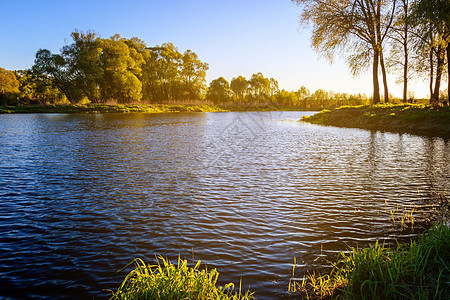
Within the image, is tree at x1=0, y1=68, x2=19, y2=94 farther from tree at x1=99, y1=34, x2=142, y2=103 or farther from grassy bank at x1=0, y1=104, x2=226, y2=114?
tree at x1=99, y1=34, x2=142, y2=103

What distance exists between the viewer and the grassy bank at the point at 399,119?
80.6 ft

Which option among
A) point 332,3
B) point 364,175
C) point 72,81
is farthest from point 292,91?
point 364,175

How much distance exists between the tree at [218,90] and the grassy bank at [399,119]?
337 feet

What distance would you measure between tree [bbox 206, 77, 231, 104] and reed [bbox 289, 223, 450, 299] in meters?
134

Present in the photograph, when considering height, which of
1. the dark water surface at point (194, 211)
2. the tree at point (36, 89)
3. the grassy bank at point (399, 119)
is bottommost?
the dark water surface at point (194, 211)

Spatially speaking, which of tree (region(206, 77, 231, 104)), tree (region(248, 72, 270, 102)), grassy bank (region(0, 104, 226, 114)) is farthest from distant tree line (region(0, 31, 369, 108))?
tree (region(248, 72, 270, 102))

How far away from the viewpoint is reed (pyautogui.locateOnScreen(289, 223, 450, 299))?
3.85 meters

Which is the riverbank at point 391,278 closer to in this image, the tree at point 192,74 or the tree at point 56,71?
the tree at point 56,71

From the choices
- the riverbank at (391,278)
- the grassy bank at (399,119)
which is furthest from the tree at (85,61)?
the riverbank at (391,278)

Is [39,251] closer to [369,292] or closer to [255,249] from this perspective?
[255,249]

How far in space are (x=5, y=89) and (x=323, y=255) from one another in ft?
354

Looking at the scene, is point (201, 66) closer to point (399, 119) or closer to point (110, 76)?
point (110, 76)

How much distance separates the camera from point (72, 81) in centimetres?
7275

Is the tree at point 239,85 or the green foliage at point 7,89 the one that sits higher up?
the tree at point 239,85
